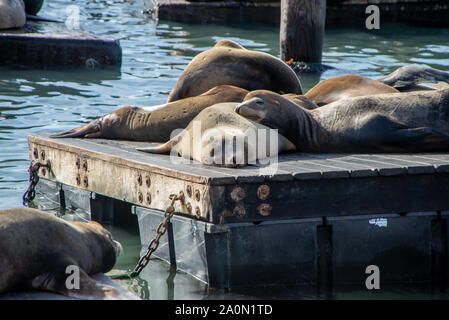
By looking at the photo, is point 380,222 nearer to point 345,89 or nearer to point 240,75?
point 345,89

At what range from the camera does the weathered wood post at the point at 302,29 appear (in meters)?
11.7

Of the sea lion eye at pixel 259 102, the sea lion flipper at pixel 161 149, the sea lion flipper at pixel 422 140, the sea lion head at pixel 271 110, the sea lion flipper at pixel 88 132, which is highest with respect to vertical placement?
the sea lion eye at pixel 259 102

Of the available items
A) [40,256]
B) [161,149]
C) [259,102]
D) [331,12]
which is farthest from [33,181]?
[331,12]

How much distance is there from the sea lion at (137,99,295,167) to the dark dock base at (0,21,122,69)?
759 centimetres

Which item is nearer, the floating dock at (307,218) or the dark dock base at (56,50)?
the floating dock at (307,218)

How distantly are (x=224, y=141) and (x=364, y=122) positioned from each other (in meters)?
1.10

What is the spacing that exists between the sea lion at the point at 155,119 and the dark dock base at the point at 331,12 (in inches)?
456

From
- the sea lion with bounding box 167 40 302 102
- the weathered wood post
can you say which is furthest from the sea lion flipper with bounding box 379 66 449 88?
the weathered wood post

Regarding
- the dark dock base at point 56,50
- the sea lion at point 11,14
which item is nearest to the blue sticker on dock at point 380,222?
the dark dock base at point 56,50

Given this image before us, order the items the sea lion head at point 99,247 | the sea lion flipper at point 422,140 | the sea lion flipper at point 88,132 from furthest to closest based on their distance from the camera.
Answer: the sea lion flipper at point 88,132 < the sea lion flipper at point 422,140 < the sea lion head at point 99,247

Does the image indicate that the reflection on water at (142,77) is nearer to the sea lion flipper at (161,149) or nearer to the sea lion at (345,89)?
the sea lion flipper at (161,149)

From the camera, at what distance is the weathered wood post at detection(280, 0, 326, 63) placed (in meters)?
11.7

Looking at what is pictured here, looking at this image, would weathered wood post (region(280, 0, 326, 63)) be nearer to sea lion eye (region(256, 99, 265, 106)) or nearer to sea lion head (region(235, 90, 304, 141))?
sea lion head (region(235, 90, 304, 141))

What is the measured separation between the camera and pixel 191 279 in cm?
481
